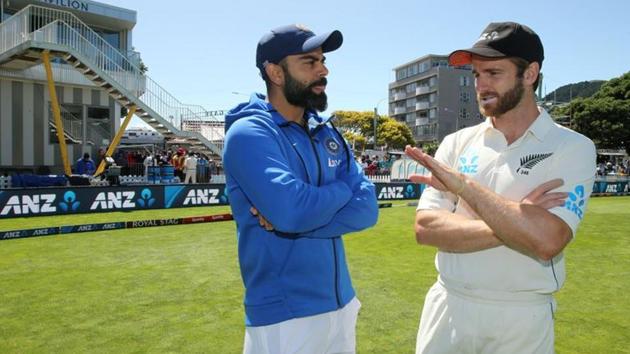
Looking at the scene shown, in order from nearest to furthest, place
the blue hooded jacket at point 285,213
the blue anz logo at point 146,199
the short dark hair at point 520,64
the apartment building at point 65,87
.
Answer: the blue hooded jacket at point 285,213 → the short dark hair at point 520,64 → the blue anz logo at point 146,199 → the apartment building at point 65,87

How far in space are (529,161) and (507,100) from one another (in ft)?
1.08

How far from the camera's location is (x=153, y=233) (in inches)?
450

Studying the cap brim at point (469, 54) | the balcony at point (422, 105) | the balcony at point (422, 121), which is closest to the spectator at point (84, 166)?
the cap brim at point (469, 54)

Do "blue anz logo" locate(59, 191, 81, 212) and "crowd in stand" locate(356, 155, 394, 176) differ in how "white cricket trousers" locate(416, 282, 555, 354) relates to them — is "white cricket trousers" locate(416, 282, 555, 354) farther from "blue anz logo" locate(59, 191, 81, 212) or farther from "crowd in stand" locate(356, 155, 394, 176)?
"crowd in stand" locate(356, 155, 394, 176)

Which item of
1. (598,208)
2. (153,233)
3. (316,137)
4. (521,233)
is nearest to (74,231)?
(153,233)

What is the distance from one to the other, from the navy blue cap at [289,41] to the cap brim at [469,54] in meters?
0.69

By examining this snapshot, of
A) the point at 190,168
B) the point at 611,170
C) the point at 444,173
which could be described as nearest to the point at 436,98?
the point at 611,170

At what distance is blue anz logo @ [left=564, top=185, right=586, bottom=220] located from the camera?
229 cm

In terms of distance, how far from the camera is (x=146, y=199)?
49.9ft

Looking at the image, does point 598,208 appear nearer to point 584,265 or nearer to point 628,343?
point 584,265

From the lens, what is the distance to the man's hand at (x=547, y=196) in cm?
226

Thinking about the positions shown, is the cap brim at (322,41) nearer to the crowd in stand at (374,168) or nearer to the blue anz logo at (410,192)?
the blue anz logo at (410,192)

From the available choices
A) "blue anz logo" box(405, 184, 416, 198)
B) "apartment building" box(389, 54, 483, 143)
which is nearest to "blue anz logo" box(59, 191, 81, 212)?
"blue anz logo" box(405, 184, 416, 198)

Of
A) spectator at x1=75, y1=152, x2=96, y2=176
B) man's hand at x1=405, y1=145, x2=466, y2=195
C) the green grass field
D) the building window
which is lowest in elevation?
the green grass field
